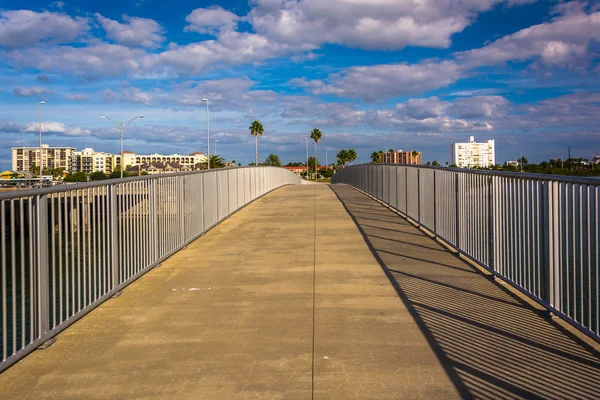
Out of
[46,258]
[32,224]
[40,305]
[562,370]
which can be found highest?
[32,224]

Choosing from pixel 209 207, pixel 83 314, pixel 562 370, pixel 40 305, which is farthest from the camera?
pixel 209 207

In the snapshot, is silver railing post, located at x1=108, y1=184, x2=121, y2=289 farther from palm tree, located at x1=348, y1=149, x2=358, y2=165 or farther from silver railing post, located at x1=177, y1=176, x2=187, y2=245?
palm tree, located at x1=348, y1=149, x2=358, y2=165

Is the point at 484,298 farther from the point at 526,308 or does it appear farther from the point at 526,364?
the point at 526,364

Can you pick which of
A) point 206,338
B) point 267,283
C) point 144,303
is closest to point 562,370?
point 206,338

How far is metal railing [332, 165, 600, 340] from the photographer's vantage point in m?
4.52

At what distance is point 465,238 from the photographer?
313 inches

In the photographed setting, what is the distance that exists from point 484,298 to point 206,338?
10.6 feet

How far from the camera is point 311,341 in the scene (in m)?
4.60

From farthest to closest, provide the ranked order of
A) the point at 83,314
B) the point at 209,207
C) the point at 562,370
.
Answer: the point at 209,207 → the point at 83,314 → the point at 562,370

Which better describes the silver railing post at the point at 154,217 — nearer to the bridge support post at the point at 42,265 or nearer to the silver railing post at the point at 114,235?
the silver railing post at the point at 114,235

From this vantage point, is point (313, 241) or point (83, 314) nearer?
point (83, 314)

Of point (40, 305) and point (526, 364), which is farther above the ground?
point (40, 305)

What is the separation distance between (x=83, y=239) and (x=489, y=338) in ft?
13.9

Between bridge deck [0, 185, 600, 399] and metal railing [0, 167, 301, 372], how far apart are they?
0.25m
